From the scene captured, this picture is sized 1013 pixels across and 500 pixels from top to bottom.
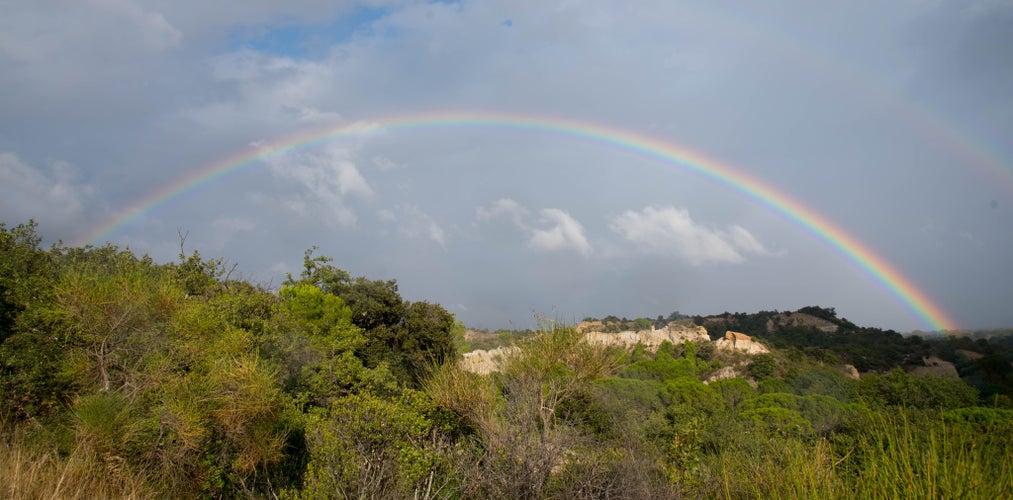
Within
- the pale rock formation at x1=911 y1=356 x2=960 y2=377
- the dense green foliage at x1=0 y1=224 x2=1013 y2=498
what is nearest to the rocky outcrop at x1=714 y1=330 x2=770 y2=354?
the pale rock formation at x1=911 y1=356 x2=960 y2=377

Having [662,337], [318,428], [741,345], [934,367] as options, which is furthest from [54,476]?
[662,337]

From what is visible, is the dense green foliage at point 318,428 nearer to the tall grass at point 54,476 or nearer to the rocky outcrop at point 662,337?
the tall grass at point 54,476

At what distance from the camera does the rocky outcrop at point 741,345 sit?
60291mm

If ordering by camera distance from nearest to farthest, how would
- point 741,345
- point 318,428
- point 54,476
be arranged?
point 54,476
point 318,428
point 741,345

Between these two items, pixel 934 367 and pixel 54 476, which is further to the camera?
pixel 934 367

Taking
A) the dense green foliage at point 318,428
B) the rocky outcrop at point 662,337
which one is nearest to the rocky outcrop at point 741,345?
the rocky outcrop at point 662,337

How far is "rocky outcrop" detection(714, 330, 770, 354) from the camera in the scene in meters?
60.3

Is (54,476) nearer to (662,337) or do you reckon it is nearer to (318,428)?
(318,428)

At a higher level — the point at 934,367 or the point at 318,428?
the point at 934,367

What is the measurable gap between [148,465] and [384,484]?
5.65m

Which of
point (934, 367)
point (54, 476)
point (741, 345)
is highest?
point (741, 345)

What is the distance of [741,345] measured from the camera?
6291 centimetres

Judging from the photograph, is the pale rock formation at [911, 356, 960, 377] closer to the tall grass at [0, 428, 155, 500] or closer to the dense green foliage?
the dense green foliage

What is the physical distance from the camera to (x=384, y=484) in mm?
9148
